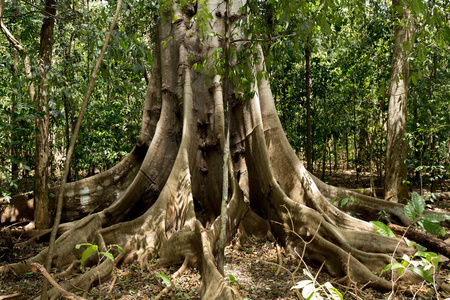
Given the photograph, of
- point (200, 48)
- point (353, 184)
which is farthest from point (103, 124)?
point (353, 184)

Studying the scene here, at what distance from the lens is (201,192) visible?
494 centimetres

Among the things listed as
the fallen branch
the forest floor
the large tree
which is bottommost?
the forest floor

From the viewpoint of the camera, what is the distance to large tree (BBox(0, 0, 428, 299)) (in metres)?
3.59

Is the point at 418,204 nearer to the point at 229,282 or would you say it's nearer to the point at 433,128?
the point at 229,282

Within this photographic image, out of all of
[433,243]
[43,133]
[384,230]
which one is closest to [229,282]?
[384,230]

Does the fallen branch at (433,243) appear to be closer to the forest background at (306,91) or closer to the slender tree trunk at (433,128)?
the forest background at (306,91)

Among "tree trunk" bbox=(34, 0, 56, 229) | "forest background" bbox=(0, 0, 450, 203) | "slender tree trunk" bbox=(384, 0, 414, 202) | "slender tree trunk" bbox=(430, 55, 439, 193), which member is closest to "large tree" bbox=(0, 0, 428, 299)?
"tree trunk" bbox=(34, 0, 56, 229)

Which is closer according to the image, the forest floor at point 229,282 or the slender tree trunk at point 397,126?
the forest floor at point 229,282

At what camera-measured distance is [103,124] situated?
8.44 meters

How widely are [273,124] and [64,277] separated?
354cm

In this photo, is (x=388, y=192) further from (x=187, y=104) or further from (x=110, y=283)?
(x=110, y=283)

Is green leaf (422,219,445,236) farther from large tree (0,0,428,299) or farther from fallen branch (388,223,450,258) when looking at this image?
fallen branch (388,223,450,258)

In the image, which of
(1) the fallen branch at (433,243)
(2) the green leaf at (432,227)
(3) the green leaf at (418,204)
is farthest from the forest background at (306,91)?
(2) the green leaf at (432,227)

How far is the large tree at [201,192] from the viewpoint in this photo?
359 cm
